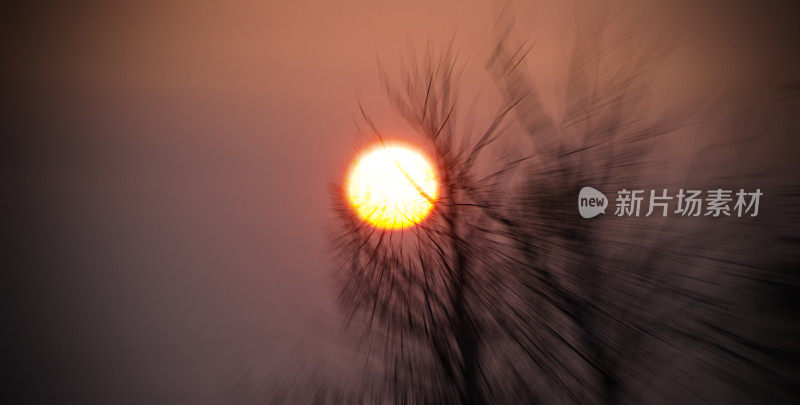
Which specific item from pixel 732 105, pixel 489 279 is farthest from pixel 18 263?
pixel 732 105

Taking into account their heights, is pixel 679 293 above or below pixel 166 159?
below

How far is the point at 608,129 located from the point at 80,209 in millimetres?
1456

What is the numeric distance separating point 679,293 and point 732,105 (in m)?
0.59

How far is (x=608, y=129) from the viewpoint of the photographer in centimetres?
101

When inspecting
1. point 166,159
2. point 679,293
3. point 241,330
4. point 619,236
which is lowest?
point 241,330

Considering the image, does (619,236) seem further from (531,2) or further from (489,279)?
(531,2)

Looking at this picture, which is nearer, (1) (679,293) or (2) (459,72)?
(1) (679,293)

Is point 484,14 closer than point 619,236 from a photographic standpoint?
No

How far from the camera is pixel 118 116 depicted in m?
1.11

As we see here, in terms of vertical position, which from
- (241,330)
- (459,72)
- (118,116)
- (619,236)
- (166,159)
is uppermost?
(459,72)

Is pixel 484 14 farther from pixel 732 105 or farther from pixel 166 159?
pixel 166 159

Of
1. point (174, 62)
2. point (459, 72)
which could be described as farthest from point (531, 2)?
point (174, 62)

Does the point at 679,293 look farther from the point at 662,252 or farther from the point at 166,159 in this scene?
the point at 166,159

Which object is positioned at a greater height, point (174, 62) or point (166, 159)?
point (174, 62)
